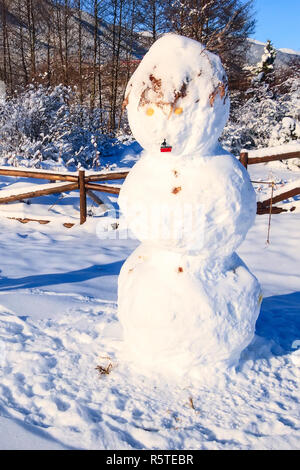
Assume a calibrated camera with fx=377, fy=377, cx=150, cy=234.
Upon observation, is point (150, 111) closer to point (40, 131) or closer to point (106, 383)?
point (106, 383)

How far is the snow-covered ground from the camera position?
6.16 feet

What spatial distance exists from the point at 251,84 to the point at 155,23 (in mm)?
5221

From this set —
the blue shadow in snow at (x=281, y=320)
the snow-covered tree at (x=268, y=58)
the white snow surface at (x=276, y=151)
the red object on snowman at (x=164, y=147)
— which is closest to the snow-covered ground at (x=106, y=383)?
the blue shadow in snow at (x=281, y=320)

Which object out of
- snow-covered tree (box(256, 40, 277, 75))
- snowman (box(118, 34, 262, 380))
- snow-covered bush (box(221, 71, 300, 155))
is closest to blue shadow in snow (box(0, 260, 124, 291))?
snowman (box(118, 34, 262, 380))

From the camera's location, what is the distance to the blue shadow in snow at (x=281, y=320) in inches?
115

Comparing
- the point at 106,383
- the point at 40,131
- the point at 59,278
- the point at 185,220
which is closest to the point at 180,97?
the point at 185,220

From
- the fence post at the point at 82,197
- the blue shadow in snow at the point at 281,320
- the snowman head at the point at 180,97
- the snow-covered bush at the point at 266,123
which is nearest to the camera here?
the snowman head at the point at 180,97

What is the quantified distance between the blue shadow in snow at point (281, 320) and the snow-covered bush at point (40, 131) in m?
7.29

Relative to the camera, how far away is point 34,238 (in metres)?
5.69

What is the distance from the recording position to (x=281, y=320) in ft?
10.6

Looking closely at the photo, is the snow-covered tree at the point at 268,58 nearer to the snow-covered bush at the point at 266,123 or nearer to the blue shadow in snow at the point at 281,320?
the snow-covered bush at the point at 266,123

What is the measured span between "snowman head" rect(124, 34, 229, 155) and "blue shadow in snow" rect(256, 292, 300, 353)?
5.29 feet

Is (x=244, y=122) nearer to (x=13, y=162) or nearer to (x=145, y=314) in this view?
(x=13, y=162)

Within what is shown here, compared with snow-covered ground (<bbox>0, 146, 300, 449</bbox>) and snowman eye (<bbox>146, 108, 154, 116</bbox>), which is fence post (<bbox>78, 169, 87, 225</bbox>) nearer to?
snow-covered ground (<bbox>0, 146, 300, 449</bbox>)
